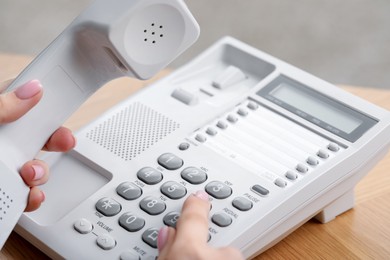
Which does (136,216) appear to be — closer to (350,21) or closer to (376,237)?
(376,237)

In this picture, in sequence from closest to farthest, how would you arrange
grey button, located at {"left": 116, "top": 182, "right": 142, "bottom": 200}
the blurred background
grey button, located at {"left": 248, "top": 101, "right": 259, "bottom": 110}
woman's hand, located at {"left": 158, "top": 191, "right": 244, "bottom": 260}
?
woman's hand, located at {"left": 158, "top": 191, "right": 244, "bottom": 260} < grey button, located at {"left": 116, "top": 182, "right": 142, "bottom": 200} < grey button, located at {"left": 248, "top": 101, "right": 259, "bottom": 110} < the blurred background

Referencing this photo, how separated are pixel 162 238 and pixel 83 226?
9cm

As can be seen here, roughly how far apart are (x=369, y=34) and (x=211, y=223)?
1.53 m

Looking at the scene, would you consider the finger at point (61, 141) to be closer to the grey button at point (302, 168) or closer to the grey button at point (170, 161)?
the grey button at point (170, 161)

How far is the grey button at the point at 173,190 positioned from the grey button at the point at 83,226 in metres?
0.08

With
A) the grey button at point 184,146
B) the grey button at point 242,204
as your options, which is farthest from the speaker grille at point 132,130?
the grey button at point 242,204

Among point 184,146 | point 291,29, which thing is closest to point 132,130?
point 184,146

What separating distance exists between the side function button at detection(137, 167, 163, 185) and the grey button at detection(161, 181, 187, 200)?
0.04ft

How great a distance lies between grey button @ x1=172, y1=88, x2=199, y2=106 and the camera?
834 mm

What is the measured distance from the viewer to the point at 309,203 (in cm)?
72

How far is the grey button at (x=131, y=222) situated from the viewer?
2.22ft

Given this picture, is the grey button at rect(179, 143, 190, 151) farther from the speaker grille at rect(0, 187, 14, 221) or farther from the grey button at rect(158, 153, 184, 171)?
the speaker grille at rect(0, 187, 14, 221)

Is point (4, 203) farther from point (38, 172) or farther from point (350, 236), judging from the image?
point (350, 236)

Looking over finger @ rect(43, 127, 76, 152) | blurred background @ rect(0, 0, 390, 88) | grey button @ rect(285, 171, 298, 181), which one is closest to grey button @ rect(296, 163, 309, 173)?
grey button @ rect(285, 171, 298, 181)
